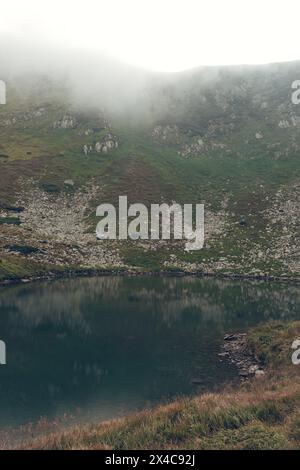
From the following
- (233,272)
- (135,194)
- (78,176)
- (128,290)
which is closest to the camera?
(128,290)

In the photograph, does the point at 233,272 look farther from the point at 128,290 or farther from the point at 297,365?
the point at 297,365

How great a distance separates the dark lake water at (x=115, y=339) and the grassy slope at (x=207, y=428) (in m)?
7.57

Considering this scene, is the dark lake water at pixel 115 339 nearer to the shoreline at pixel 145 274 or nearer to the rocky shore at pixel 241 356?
the rocky shore at pixel 241 356

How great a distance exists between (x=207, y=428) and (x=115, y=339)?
1329 inches

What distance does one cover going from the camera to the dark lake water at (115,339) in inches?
1574

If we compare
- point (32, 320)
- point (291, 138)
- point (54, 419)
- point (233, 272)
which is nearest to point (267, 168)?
point (291, 138)

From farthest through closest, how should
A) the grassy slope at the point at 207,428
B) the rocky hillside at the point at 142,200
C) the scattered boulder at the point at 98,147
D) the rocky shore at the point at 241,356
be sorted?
1. the scattered boulder at the point at 98,147
2. the rocky hillside at the point at 142,200
3. the rocky shore at the point at 241,356
4. the grassy slope at the point at 207,428

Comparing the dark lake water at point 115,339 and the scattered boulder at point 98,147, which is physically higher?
the scattered boulder at point 98,147

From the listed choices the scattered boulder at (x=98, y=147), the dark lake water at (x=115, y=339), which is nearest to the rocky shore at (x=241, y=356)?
the dark lake water at (x=115, y=339)

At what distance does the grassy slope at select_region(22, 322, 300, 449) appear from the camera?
24469 millimetres

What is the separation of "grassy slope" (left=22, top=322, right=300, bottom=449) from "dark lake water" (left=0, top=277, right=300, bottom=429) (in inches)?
298

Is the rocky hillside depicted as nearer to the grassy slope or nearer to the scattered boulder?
the scattered boulder
